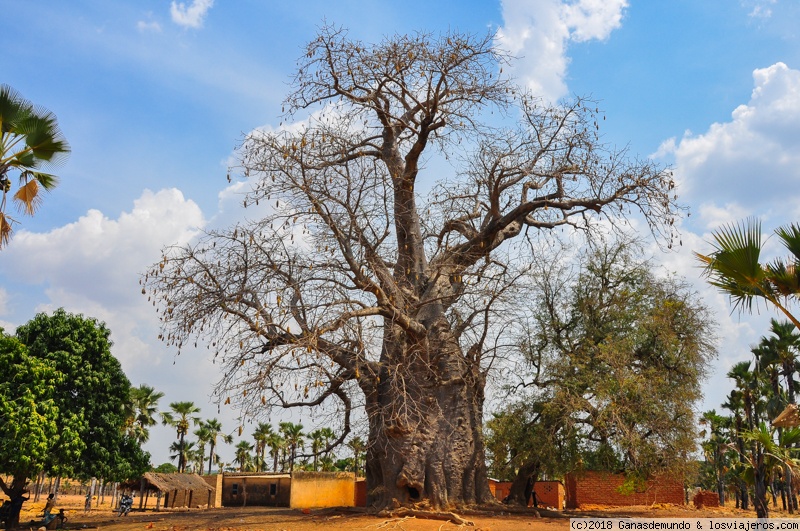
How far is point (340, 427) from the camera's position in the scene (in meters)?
12.8

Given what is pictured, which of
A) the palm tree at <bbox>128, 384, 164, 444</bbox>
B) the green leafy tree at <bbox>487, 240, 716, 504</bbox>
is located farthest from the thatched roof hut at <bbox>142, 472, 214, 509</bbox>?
the green leafy tree at <bbox>487, 240, 716, 504</bbox>

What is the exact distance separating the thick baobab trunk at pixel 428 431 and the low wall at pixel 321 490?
560 inches

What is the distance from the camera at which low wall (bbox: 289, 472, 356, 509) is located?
2695 centimetres

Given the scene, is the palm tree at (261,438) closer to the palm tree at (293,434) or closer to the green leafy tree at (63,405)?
the palm tree at (293,434)

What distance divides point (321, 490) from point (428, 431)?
55.2 ft

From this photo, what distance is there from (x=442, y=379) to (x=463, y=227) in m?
3.57

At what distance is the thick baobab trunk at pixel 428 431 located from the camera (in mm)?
12727

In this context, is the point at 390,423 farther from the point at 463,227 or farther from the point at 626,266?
the point at 626,266

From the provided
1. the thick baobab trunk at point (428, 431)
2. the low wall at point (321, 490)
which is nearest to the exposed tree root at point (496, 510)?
the thick baobab trunk at point (428, 431)

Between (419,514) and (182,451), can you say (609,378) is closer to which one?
(419,514)

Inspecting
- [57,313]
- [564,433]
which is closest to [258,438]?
[57,313]

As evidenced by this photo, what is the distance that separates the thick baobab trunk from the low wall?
1421 cm

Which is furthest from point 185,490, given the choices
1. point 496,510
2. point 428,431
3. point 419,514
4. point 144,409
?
point 419,514

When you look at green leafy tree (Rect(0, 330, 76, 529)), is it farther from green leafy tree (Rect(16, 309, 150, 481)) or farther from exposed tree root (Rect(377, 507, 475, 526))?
exposed tree root (Rect(377, 507, 475, 526))
